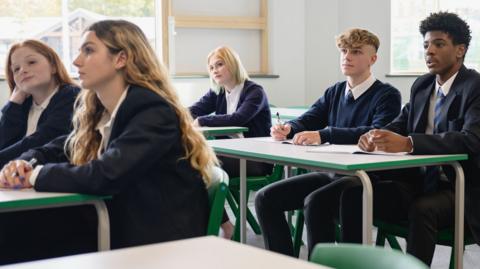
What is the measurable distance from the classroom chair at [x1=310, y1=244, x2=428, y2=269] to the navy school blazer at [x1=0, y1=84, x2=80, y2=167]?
5.55 feet

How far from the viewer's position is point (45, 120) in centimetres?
290

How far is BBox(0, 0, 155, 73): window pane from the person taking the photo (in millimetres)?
6238

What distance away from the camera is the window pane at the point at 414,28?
752cm

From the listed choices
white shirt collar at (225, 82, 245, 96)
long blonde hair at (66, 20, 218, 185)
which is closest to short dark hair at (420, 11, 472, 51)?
long blonde hair at (66, 20, 218, 185)

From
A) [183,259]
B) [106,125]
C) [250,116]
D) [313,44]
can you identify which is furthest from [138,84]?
[313,44]

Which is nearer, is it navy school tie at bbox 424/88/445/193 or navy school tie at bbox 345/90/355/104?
navy school tie at bbox 424/88/445/193

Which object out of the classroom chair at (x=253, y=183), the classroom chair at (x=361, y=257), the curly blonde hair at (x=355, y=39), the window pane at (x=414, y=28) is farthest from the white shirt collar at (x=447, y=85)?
the window pane at (x=414, y=28)

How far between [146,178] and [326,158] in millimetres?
774

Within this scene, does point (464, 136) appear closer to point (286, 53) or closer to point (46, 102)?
point (46, 102)

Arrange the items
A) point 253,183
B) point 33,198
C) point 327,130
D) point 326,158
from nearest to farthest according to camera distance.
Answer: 1. point 33,198
2. point 326,158
3. point 327,130
4. point 253,183

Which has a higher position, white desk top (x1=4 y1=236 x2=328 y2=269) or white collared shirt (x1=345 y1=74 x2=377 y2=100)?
white collared shirt (x1=345 y1=74 x2=377 y2=100)

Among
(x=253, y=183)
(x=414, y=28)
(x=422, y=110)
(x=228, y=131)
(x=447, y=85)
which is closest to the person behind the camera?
(x=447, y=85)

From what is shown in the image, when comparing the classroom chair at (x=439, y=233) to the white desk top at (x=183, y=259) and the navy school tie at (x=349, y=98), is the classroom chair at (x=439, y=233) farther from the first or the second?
the white desk top at (x=183, y=259)

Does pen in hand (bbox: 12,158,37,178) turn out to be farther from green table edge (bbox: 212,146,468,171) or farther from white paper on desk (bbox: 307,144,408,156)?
white paper on desk (bbox: 307,144,408,156)
